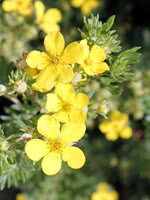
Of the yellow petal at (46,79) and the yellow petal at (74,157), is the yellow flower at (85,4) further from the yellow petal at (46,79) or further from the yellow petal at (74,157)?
the yellow petal at (74,157)

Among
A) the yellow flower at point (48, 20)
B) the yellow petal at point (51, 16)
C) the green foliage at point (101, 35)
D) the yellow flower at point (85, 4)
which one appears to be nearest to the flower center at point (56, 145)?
the green foliage at point (101, 35)

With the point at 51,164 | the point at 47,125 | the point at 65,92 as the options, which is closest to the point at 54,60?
the point at 65,92

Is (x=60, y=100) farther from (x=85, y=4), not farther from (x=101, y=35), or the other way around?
(x=85, y=4)

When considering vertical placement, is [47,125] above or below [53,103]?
below

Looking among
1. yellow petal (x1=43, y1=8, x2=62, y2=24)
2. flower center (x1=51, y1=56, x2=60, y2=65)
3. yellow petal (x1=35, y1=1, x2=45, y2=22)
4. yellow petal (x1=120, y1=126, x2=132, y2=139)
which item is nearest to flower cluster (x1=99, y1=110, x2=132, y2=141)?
yellow petal (x1=120, y1=126, x2=132, y2=139)

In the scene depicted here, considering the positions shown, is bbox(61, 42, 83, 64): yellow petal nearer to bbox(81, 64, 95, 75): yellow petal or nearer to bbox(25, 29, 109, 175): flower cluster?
bbox(25, 29, 109, 175): flower cluster
